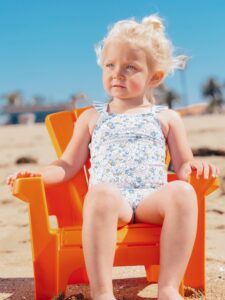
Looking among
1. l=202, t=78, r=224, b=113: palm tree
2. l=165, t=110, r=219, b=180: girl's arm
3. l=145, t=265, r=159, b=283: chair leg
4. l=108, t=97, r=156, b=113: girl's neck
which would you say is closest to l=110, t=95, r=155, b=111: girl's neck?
l=108, t=97, r=156, b=113: girl's neck

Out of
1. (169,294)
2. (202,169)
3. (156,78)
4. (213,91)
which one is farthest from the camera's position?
(213,91)

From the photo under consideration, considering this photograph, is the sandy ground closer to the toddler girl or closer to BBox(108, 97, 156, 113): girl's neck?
the toddler girl

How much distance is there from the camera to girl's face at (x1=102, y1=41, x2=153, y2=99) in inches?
122

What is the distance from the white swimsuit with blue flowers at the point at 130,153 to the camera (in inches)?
119

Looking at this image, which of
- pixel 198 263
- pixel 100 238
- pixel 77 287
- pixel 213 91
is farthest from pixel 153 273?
pixel 213 91

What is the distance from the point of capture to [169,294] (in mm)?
2627

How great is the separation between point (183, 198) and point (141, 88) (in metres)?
0.73

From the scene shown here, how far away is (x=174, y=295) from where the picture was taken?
8.61ft

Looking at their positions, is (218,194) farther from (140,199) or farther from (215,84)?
(215,84)

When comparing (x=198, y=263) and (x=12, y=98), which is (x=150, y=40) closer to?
(x=198, y=263)

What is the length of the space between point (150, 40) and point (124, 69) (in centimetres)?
22

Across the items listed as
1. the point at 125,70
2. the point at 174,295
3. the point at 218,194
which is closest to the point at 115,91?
the point at 125,70

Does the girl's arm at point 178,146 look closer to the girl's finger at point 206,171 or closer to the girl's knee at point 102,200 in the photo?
the girl's finger at point 206,171

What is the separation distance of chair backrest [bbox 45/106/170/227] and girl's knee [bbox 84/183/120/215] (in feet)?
2.07
